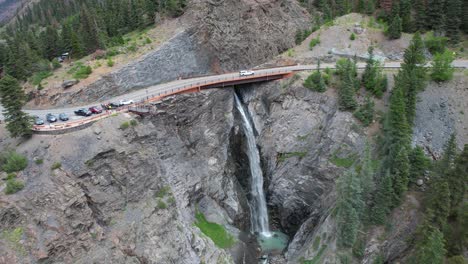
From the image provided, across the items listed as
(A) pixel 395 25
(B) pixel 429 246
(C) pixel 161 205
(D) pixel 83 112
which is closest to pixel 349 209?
(B) pixel 429 246

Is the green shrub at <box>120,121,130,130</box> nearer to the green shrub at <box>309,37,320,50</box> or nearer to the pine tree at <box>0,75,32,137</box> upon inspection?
the pine tree at <box>0,75,32,137</box>

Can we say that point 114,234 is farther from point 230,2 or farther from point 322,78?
point 230,2

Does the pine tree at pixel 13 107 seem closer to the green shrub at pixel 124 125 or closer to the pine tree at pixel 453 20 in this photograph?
the green shrub at pixel 124 125

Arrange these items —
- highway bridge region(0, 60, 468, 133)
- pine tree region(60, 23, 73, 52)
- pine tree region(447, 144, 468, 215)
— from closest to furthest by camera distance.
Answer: pine tree region(447, 144, 468, 215) → highway bridge region(0, 60, 468, 133) → pine tree region(60, 23, 73, 52)

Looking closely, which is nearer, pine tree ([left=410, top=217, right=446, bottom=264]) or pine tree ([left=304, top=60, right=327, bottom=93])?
pine tree ([left=410, top=217, right=446, bottom=264])

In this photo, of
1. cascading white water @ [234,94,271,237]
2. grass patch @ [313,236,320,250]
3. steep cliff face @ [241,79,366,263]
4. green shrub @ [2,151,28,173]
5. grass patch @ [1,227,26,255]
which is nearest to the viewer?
grass patch @ [1,227,26,255]

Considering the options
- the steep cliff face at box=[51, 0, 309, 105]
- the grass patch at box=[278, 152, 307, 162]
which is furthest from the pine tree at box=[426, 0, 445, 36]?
the grass patch at box=[278, 152, 307, 162]

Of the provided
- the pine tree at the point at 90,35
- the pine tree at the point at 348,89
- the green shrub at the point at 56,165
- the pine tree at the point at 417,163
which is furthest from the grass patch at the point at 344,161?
the pine tree at the point at 90,35

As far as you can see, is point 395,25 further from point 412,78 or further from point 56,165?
point 56,165
